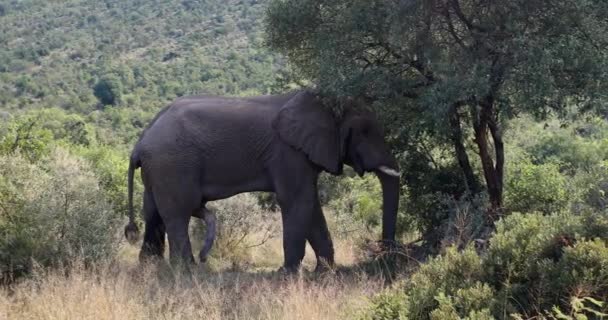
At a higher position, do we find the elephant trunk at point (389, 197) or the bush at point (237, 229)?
the elephant trunk at point (389, 197)

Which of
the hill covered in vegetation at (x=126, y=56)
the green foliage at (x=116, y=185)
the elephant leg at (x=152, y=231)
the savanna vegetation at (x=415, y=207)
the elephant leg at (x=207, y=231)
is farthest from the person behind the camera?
the hill covered in vegetation at (x=126, y=56)

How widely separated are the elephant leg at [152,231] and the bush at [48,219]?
3.83 ft

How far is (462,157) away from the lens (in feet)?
38.0

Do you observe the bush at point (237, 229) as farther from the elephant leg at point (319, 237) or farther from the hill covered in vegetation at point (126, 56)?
the hill covered in vegetation at point (126, 56)

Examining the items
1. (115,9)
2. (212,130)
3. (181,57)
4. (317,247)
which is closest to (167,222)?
(212,130)

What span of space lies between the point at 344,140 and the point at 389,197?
1115mm

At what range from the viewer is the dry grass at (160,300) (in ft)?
23.4

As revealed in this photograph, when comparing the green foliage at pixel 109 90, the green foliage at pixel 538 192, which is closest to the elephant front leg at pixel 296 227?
the green foliage at pixel 538 192

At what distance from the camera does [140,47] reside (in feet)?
232

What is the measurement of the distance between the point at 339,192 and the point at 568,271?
54.3ft

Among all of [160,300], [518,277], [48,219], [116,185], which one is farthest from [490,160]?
[116,185]

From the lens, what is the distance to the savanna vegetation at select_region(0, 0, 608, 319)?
6.30 m

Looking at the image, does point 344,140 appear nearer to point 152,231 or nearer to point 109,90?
point 152,231

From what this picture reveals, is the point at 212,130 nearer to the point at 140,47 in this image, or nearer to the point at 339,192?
the point at 339,192
